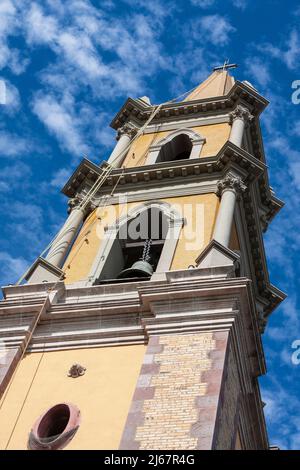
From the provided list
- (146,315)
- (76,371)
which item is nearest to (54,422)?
(76,371)

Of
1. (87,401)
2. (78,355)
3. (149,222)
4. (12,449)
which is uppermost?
(149,222)

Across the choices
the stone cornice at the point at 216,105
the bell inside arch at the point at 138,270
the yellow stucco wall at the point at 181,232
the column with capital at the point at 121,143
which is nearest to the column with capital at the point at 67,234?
the yellow stucco wall at the point at 181,232

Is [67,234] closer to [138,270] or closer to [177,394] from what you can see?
[138,270]

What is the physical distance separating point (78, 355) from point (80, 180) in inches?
302

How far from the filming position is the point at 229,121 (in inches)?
956

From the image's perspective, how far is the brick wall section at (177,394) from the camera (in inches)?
497

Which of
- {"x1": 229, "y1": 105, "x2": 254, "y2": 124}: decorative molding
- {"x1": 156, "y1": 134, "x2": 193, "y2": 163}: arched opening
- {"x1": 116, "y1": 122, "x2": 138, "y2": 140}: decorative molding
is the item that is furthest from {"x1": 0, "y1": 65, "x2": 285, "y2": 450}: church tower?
{"x1": 116, "y1": 122, "x2": 138, "y2": 140}: decorative molding

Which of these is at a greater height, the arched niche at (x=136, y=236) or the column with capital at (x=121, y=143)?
the column with capital at (x=121, y=143)

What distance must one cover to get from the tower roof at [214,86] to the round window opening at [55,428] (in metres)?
13.9

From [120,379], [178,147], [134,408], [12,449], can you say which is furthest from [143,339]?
[178,147]

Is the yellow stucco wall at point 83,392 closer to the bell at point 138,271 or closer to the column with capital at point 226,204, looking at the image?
the bell at point 138,271

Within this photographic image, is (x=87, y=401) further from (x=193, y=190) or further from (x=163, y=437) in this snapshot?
(x=193, y=190)

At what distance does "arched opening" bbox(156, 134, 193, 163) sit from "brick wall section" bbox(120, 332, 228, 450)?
32.3ft

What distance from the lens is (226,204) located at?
1914 centimetres
